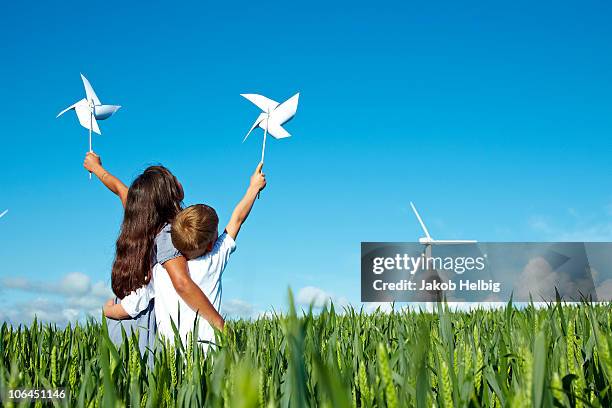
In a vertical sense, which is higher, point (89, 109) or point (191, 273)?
point (89, 109)

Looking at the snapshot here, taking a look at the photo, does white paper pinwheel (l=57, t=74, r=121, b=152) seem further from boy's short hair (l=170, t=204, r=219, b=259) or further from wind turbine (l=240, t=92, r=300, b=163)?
boy's short hair (l=170, t=204, r=219, b=259)

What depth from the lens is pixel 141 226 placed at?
4000mm

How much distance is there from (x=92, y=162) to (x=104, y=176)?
28cm

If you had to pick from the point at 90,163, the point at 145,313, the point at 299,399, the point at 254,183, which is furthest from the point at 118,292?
the point at 299,399

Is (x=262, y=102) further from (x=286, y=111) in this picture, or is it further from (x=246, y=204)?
(x=246, y=204)

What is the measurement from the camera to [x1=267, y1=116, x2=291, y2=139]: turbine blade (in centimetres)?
654

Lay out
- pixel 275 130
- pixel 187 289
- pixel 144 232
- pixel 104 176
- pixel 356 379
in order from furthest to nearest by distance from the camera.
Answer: pixel 275 130, pixel 104 176, pixel 144 232, pixel 187 289, pixel 356 379

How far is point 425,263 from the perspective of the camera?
103ft

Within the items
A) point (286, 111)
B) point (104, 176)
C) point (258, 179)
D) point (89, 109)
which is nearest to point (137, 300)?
point (258, 179)

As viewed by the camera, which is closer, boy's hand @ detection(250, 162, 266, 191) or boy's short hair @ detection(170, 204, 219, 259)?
boy's short hair @ detection(170, 204, 219, 259)

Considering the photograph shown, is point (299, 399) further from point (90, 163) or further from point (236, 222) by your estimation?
point (90, 163)

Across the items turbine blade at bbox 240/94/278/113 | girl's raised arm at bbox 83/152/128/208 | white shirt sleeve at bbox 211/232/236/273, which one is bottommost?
white shirt sleeve at bbox 211/232/236/273

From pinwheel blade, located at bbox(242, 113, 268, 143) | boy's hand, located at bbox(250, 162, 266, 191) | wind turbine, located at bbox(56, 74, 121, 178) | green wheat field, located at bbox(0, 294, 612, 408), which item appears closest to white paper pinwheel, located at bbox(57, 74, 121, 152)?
wind turbine, located at bbox(56, 74, 121, 178)

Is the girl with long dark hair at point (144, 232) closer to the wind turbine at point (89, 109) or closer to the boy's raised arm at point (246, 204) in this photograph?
the boy's raised arm at point (246, 204)
